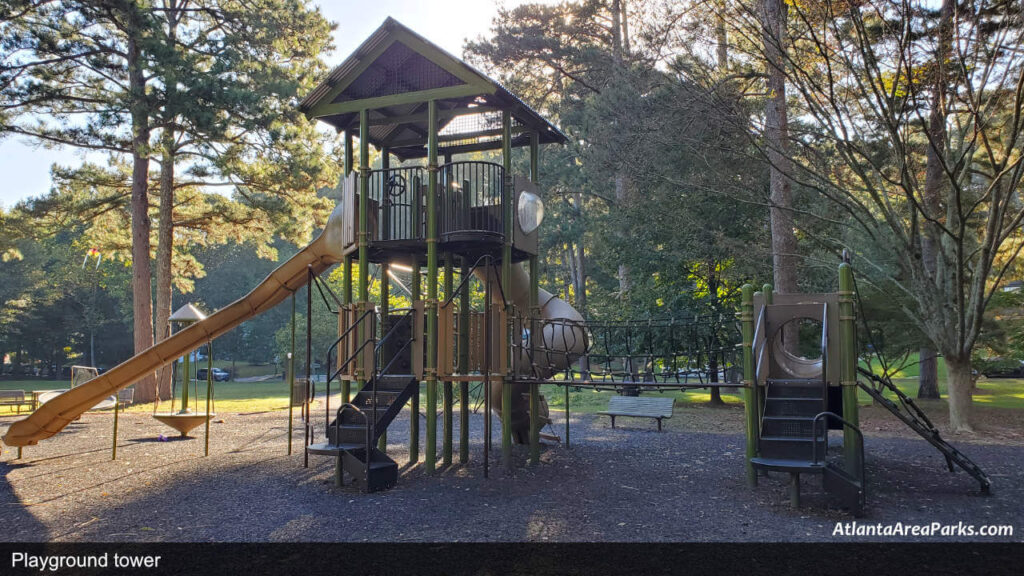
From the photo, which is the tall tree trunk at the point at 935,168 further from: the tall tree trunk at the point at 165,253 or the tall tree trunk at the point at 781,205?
the tall tree trunk at the point at 165,253

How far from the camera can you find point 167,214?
22.2m

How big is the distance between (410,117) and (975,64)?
9370 mm

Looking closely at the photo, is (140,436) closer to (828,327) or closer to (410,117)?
(410,117)

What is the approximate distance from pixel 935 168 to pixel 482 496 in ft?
44.6

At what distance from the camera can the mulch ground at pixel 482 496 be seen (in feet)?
22.5

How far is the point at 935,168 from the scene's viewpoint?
1582 centimetres

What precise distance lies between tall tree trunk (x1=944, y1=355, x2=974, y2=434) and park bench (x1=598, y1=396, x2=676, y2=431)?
18.8 ft

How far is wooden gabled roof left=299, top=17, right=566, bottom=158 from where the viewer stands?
32.9 ft

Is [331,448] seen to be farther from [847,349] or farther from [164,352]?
[847,349]

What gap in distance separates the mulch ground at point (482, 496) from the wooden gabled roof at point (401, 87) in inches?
220

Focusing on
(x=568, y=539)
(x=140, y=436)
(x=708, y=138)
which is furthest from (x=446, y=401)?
(x=708, y=138)

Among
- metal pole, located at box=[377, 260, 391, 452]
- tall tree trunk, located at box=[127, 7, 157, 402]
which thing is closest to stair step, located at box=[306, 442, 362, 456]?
metal pole, located at box=[377, 260, 391, 452]

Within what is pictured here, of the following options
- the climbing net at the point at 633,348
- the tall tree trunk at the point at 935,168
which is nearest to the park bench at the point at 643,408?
the climbing net at the point at 633,348

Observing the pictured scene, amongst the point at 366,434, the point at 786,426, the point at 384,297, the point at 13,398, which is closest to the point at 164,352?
the point at 384,297
